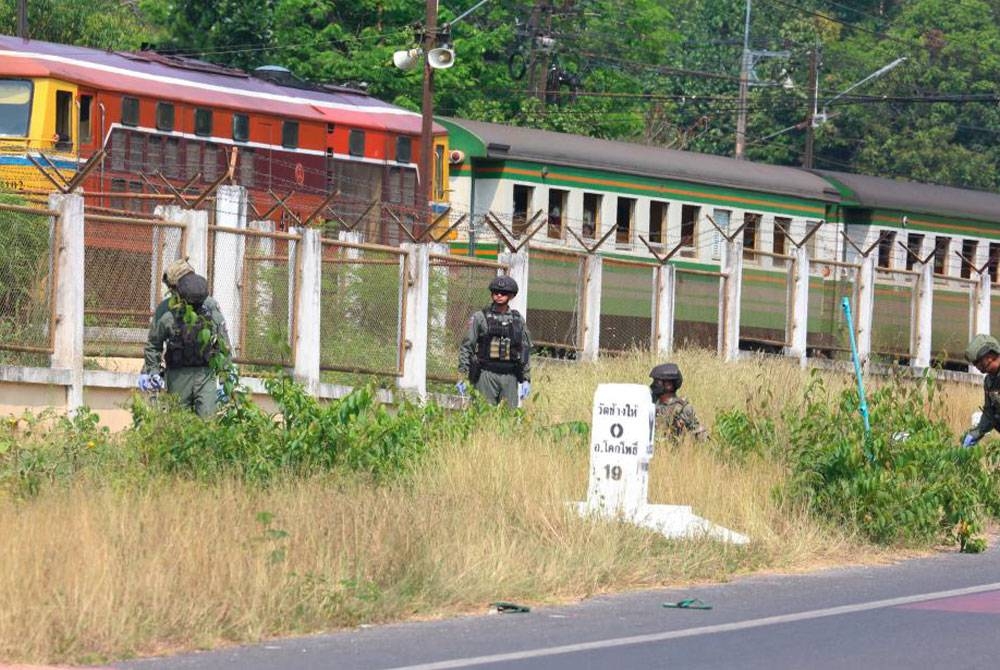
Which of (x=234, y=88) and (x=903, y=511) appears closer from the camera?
(x=903, y=511)

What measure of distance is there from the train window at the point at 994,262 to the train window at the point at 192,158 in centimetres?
1715

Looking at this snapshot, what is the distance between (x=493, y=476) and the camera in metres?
13.0

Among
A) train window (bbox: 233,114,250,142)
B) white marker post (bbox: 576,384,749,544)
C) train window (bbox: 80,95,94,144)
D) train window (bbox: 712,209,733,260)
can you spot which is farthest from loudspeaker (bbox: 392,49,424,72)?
white marker post (bbox: 576,384,749,544)

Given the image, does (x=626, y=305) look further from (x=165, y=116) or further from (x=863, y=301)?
(x=165, y=116)

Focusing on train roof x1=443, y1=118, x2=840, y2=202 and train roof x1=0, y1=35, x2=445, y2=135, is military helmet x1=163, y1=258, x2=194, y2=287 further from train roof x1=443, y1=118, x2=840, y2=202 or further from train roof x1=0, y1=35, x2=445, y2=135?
train roof x1=443, y1=118, x2=840, y2=202

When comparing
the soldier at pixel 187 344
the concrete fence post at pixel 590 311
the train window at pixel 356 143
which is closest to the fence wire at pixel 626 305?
the concrete fence post at pixel 590 311

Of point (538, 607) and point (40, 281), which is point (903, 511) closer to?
point (538, 607)

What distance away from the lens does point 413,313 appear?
1952cm

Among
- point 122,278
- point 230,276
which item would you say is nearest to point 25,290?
point 122,278

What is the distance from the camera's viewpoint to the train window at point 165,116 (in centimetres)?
2778

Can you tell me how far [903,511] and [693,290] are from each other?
12.2m

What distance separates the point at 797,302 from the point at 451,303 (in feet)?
27.6

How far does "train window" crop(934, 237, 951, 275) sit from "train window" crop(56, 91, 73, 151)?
18.1 m

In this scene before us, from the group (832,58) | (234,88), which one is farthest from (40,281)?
A: (832,58)
